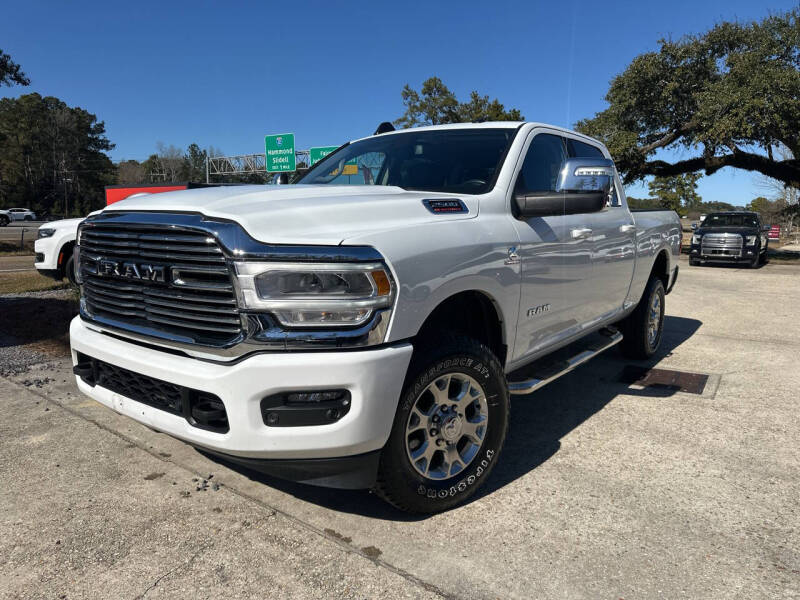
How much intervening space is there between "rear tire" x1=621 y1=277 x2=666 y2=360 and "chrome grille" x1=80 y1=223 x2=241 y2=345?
4.26 meters

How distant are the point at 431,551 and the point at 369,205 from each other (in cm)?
151

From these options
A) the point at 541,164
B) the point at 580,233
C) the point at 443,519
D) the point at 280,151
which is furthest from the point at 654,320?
the point at 280,151

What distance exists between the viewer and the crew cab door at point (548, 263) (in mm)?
3152

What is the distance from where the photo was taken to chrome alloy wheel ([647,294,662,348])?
5.49 m

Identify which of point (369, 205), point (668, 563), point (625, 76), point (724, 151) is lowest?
point (668, 563)

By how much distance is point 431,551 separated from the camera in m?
2.40

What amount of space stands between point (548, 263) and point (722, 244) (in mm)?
16585

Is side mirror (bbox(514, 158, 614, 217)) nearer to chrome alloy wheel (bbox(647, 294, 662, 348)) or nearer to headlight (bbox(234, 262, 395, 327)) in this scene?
headlight (bbox(234, 262, 395, 327))

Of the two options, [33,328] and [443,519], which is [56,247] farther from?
[443,519]

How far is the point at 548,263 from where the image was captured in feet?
10.8

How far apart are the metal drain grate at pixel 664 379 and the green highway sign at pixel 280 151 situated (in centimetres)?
2468

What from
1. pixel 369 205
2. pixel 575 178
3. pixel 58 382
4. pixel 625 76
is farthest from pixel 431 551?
pixel 625 76

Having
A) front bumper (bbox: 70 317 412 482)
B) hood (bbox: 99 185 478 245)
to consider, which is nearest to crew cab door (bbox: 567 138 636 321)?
hood (bbox: 99 185 478 245)

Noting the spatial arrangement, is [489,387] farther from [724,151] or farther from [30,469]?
[724,151]
